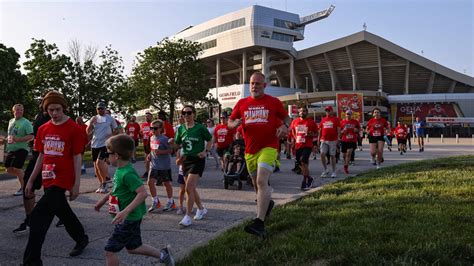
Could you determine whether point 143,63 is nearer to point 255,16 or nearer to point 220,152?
point 220,152

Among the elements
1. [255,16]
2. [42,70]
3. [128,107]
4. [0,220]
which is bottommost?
[0,220]

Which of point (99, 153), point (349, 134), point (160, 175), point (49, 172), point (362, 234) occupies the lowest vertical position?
point (362, 234)

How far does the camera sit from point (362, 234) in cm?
462

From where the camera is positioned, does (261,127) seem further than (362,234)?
Yes

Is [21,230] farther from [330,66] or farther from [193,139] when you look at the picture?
[330,66]

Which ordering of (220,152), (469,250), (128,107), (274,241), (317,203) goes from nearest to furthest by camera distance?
(469,250) < (274,241) < (317,203) < (220,152) < (128,107)

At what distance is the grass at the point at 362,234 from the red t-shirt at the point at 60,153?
1501mm

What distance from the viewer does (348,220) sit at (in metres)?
5.35

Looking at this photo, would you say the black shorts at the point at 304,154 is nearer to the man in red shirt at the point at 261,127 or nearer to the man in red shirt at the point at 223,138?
the man in red shirt at the point at 223,138

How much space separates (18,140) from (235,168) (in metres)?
4.68

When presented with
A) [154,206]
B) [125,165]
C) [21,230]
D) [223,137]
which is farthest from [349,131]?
[125,165]

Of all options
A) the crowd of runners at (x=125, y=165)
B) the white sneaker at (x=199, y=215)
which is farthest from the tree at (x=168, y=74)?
the white sneaker at (x=199, y=215)

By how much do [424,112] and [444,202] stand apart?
8196cm

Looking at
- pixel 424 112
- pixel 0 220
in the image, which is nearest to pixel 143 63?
pixel 0 220
